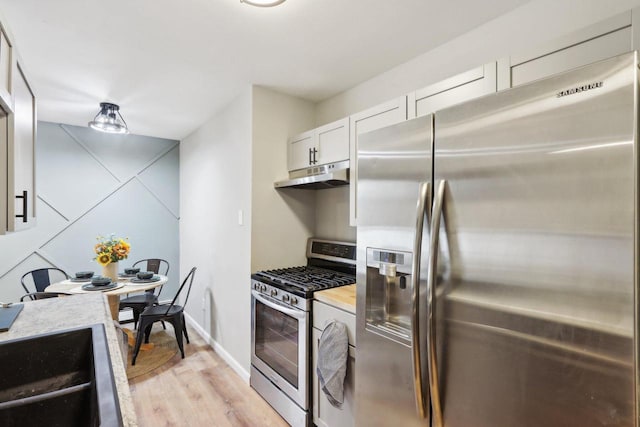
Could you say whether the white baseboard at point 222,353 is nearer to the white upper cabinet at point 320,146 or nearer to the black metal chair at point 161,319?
the black metal chair at point 161,319

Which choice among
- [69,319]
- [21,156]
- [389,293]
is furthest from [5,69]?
[389,293]

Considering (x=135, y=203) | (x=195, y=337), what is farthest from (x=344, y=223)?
(x=135, y=203)

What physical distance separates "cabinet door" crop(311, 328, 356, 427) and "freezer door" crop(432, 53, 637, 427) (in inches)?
25.1

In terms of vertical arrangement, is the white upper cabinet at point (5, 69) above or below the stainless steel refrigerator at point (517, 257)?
above

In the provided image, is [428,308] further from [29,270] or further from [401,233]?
[29,270]

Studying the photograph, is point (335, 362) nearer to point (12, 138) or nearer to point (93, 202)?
point (12, 138)

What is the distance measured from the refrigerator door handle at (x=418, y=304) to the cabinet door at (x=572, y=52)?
0.69 metres

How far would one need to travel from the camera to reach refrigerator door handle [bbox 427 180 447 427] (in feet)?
3.75

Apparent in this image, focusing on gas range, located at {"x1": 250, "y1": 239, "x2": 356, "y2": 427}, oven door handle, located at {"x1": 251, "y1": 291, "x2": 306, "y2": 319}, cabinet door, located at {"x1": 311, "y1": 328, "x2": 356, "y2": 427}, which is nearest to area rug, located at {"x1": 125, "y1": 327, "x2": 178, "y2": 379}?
gas range, located at {"x1": 250, "y1": 239, "x2": 356, "y2": 427}

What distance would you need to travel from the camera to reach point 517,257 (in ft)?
Answer: 3.17

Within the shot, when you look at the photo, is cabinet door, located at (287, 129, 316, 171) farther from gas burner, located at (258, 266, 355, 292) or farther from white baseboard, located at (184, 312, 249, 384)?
white baseboard, located at (184, 312, 249, 384)

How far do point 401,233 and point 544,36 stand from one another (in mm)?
1258

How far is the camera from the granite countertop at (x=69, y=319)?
3.32ft

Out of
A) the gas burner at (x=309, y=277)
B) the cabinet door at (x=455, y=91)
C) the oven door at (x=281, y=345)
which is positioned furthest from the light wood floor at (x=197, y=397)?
the cabinet door at (x=455, y=91)
